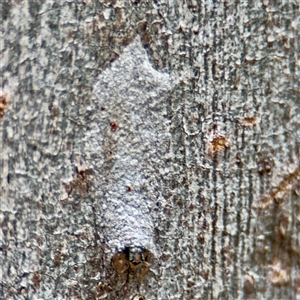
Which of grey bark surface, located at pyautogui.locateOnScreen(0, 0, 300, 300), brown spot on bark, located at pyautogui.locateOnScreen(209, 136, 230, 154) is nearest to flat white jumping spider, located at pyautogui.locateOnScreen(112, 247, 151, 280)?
grey bark surface, located at pyautogui.locateOnScreen(0, 0, 300, 300)

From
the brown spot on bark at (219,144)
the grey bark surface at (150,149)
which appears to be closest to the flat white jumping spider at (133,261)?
the grey bark surface at (150,149)

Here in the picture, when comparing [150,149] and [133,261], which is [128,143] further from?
[133,261]

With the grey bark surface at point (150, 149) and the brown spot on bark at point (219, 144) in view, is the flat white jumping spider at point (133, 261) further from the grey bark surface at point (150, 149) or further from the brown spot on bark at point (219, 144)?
the brown spot on bark at point (219, 144)

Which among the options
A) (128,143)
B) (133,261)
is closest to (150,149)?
(128,143)

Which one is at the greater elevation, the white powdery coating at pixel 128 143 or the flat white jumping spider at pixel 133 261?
the white powdery coating at pixel 128 143

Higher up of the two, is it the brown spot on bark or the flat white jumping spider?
the brown spot on bark

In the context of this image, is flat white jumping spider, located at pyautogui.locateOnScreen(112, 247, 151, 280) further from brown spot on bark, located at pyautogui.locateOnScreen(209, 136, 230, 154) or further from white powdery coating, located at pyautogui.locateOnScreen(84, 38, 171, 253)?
brown spot on bark, located at pyautogui.locateOnScreen(209, 136, 230, 154)

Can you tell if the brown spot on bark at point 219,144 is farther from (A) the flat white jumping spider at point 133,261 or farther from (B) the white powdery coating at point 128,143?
(A) the flat white jumping spider at point 133,261

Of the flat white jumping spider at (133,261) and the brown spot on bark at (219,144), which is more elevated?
the brown spot on bark at (219,144)
